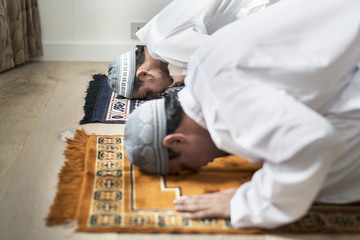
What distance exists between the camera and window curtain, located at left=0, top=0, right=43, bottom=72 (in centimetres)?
267

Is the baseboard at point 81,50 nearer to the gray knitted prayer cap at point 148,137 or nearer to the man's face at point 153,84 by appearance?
the man's face at point 153,84

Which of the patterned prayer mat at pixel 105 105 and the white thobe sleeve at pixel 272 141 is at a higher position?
the white thobe sleeve at pixel 272 141

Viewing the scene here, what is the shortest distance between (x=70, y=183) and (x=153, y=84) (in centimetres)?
98

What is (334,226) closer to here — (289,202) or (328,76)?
(289,202)

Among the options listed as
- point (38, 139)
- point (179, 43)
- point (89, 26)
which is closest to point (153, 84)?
Result: point (179, 43)

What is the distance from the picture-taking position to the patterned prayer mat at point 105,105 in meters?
2.13

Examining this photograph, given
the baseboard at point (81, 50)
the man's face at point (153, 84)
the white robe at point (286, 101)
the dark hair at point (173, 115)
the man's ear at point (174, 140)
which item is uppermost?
the white robe at point (286, 101)

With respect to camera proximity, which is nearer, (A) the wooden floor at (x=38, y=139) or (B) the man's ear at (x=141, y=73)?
(A) the wooden floor at (x=38, y=139)

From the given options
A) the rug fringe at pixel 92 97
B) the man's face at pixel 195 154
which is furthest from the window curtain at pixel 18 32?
the man's face at pixel 195 154

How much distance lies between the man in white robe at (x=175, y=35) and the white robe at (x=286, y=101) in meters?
0.87

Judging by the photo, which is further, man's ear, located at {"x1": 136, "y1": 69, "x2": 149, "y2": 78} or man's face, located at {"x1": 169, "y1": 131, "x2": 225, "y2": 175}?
man's ear, located at {"x1": 136, "y1": 69, "x2": 149, "y2": 78}

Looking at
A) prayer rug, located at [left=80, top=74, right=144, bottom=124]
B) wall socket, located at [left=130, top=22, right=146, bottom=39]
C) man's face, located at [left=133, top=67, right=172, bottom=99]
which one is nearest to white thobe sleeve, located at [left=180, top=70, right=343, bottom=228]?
prayer rug, located at [left=80, top=74, right=144, bottom=124]

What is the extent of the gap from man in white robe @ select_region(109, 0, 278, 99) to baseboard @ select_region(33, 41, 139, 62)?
27.9 inches

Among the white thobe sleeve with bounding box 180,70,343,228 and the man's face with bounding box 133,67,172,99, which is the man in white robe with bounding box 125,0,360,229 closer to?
the white thobe sleeve with bounding box 180,70,343,228
